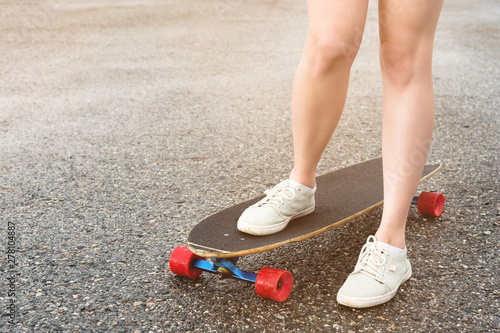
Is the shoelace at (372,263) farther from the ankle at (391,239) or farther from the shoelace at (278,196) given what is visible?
the shoelace at (278,196)

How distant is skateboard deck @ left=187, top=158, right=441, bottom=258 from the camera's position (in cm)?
167

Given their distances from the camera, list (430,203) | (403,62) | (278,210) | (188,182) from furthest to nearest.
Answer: (188,182), (430,203), (278,210), (403,62)

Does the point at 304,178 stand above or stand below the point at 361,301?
above

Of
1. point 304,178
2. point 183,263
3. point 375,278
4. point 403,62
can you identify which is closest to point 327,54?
point 403,62

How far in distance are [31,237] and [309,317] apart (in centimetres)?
123

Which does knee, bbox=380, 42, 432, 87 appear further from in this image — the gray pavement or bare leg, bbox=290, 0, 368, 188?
the gray pavement

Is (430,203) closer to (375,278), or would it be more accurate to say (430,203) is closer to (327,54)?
(375,278)

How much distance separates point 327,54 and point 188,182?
1283mm

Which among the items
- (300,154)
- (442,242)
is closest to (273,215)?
(300,154)

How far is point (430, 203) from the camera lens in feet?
7.24

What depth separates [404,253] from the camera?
172 cm

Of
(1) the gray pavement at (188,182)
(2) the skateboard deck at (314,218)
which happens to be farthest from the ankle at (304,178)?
(1) the gray pavement at (188,182)

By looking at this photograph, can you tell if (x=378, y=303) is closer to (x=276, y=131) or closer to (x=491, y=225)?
(x=491, y=225)

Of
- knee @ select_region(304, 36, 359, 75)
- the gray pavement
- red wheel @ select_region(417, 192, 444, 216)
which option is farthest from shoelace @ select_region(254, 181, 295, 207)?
red wheel @ select_region(417, 192, 444, 216)
